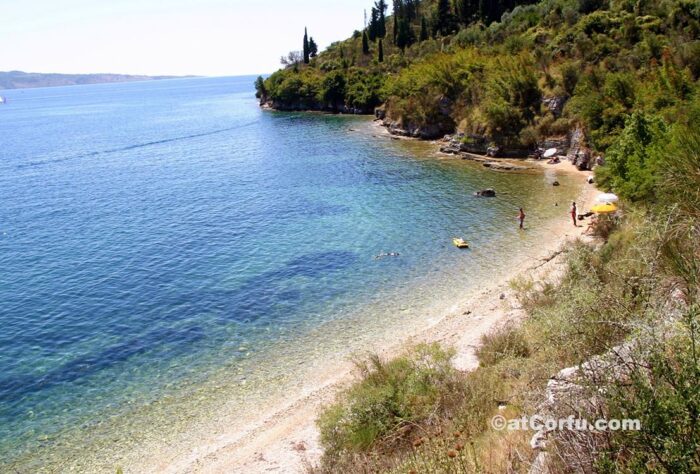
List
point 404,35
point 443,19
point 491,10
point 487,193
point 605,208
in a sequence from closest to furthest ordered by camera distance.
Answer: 1. point 605,208
2. point 487,193
3. point 491,10
4. point 443,19
5. point 404,35

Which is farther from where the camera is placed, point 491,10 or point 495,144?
point 491,10

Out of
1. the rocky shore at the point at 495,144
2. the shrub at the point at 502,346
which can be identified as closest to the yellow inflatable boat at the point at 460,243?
the shrub at the point at 502,346

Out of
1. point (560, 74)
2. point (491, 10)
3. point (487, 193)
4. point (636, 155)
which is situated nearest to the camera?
point (636, 155)

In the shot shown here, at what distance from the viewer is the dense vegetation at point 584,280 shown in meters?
7.09

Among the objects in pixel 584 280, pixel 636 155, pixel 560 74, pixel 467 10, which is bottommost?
pixel 584 280

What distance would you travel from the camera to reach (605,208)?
3069 centimetres

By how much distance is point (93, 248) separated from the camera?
37.3 meters

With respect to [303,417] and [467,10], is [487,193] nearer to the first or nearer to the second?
[303,417]

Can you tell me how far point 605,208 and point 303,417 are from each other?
75.3 ft

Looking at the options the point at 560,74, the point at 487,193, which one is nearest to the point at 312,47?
the point at 560,74

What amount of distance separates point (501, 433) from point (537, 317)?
6511mm

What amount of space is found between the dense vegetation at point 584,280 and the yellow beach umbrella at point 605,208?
119cm

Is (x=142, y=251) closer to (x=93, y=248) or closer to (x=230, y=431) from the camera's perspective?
(x=93, y=248)

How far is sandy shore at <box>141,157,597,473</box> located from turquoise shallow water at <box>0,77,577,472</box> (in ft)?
5.03
